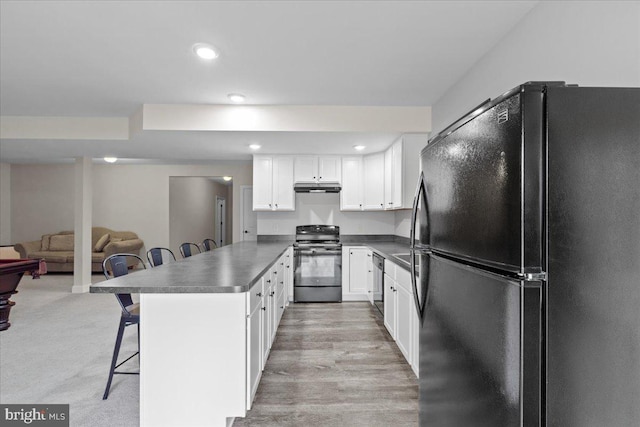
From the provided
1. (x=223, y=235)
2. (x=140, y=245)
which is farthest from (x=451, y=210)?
(x=223, y=235)

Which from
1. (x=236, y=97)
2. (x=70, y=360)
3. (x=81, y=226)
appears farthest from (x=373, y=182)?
(x=81, y=226)

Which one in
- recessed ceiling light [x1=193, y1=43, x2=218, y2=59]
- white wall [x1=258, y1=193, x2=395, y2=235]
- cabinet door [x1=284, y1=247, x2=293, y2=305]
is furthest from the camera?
white wall [x1=258, y1=193, x2=395, y2=235]

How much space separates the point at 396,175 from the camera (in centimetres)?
410

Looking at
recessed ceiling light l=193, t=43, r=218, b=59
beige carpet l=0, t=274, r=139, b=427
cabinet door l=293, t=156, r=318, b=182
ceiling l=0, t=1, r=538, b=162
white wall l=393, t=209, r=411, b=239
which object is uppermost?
ceiling l=0, t=1, r=538, b=162

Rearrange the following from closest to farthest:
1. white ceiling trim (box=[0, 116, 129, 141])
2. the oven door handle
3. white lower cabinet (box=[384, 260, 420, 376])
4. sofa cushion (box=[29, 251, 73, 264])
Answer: white lower cabinet (box=[384, 260, 420, 376]) < white ceiling trim (box=[0, 116, 129, 141]) < the oven door handle < sofa cushion (box=[29, 251, 73, 264])

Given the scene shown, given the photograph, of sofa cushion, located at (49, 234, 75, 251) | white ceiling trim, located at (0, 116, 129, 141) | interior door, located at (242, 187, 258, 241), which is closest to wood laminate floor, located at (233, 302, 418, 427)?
white ceiling trim, located at (0, 116, 129, 141)

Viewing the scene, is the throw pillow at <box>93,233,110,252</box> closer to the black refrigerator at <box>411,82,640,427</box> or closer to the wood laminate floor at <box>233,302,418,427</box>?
the wood laminate floor at <box>233,302,418,427</box>

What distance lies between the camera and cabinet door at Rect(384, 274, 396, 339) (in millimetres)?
3076

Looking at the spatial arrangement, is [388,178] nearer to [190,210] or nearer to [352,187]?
[352,187]

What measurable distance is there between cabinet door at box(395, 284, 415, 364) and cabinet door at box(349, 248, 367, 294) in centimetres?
186

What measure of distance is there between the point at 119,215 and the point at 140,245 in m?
0.96

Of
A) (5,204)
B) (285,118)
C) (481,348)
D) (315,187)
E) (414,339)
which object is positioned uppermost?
(285,118)

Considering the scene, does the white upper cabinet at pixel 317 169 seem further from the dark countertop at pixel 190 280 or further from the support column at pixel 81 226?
the support column at pixel 81 226

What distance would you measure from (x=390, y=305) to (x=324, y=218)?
244 cm
